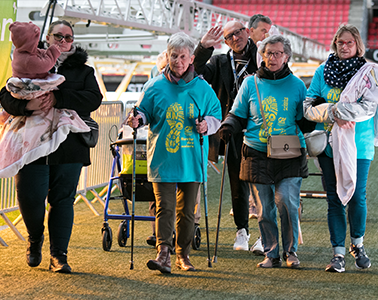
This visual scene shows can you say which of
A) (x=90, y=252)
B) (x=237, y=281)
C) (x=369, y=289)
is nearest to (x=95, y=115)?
(x=90, y=252)

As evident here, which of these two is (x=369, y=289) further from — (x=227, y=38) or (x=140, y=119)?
(x=227, y=38)

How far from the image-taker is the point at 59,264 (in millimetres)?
3463

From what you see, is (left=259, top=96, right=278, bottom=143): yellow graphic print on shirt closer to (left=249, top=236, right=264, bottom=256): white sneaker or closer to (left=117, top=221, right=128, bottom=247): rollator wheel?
(left=249, top=236, right=264, bottom=256): white sneaker

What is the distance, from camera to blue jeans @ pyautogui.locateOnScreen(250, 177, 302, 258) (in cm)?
361

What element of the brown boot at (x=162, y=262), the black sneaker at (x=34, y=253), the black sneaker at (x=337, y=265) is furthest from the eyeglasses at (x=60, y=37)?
the black sneaker at (x=337, y=265)

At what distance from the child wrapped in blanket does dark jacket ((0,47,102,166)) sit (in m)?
0.06

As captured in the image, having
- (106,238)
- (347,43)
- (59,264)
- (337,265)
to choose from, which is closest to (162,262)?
(59,264)

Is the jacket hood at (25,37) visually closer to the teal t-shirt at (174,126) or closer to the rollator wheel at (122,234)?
the teal t-shirt at (174,126)

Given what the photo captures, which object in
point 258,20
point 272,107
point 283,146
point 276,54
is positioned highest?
point 258,20

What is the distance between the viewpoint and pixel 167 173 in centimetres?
344

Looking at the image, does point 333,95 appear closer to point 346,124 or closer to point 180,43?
point 346,124

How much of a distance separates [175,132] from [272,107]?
631 millimetres

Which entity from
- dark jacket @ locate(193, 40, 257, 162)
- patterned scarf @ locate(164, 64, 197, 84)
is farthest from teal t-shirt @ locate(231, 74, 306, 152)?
dark jacket @ locate(193, 40, 257, 162)

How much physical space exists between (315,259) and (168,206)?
1153 millimetres
